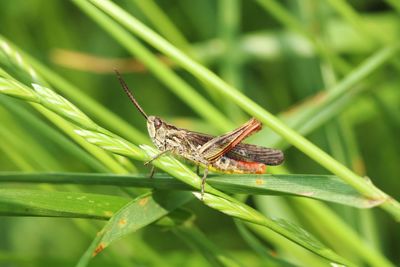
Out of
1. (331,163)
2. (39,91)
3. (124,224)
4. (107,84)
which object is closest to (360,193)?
(331,163)

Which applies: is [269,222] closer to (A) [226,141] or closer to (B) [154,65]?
(A) [226,141]

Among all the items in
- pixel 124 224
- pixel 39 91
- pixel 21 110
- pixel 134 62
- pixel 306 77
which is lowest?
pixel 124 224

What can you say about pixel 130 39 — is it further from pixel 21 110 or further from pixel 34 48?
pixel 34 48

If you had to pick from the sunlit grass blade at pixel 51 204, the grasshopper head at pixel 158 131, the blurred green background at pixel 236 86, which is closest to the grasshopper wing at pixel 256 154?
the grasshopper head at pixel 158 131

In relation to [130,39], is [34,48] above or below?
above

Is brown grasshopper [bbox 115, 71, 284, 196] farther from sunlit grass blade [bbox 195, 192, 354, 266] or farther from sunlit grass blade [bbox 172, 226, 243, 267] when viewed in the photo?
sunlit grass blade [bbox 195, 192, 354, 266]

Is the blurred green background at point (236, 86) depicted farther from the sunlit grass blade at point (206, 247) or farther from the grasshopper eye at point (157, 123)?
the sunlit grass blade at point (206, 247)
